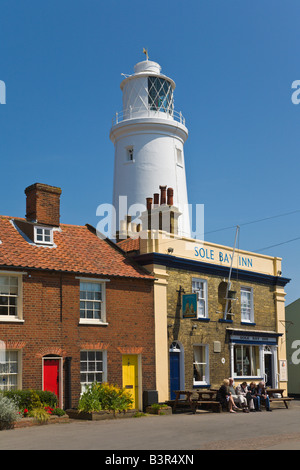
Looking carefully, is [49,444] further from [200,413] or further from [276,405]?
[276,405]

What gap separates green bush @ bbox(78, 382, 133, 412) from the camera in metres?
22.1

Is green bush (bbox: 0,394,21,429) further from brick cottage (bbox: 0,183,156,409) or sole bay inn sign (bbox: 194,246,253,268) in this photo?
sole bay inn sign (bbox: 194,246,253,268)

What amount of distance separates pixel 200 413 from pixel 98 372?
425cm

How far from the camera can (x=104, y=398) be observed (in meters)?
22.7

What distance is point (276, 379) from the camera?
33.3m

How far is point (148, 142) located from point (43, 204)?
14315 mm

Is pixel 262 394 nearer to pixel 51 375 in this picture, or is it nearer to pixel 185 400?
pixel 185 400

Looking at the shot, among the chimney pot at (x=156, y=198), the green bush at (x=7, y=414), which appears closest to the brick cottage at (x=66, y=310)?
the green bush at (x=7, y=414)

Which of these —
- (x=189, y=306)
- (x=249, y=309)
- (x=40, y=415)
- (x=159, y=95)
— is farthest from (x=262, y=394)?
(x=159, y=95)

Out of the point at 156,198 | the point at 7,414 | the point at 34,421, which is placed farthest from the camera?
the point at 156,198

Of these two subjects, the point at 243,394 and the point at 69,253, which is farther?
the point at 243,394

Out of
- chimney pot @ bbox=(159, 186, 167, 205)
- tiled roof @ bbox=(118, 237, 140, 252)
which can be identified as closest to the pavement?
tiled roof @ bbox=(118, 237, 140, 252)

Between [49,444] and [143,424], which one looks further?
[143,424]
